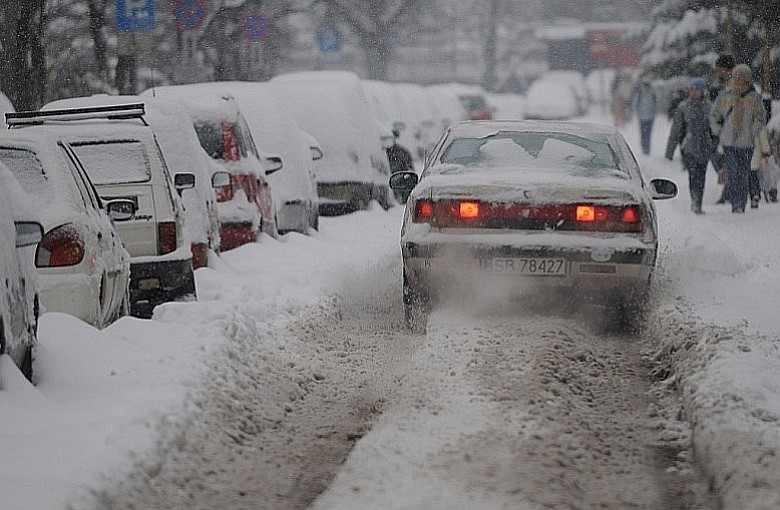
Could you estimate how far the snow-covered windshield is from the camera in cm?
879

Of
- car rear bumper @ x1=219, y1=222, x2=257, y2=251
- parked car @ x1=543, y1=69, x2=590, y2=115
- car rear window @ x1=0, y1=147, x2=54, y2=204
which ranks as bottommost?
parked car @ x1=543, y1=69, x2=590, y2=115

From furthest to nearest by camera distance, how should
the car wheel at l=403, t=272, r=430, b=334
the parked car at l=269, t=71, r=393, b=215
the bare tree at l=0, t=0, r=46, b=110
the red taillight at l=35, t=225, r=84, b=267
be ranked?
the parked car at l=269, t=71, r=393, b=215, the bare tree at l=0, t=0, r=46, b=110, the car wheel at l=403, t=272, r=430, b=334, the red taillight at l=35, t=225, r=84, b=267

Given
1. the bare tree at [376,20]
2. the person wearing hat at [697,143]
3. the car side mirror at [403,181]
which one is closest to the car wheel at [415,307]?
the car side mirror at [403,181]

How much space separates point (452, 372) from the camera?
6.76m

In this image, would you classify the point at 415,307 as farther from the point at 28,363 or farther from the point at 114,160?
the point at 28,363

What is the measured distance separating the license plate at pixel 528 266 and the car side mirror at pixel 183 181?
2815mm

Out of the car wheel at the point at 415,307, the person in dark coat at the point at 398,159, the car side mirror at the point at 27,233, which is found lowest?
the person in dark coat at the point at 398,159

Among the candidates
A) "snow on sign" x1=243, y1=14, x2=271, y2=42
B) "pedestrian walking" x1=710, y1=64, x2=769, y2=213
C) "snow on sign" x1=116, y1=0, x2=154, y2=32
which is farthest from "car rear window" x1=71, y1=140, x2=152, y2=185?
"snow on sign" x1=243, y1=14, x2=271, y2=42

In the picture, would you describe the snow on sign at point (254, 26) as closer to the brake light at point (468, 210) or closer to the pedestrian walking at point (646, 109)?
the pedestrian walking at point (646, 109)

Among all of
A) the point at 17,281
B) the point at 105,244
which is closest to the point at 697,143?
the point at 105,244

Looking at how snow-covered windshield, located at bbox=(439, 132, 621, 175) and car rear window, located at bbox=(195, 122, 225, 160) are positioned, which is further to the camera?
car rear window, located at bbox=(195, 122, 225, 160)

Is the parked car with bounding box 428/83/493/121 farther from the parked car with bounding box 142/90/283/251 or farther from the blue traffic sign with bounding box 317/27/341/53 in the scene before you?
the parked car with bounding box 142/90/283/251

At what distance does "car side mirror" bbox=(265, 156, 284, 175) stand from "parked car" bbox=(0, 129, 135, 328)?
527cm

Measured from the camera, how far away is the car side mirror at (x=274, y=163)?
43.3 feet
